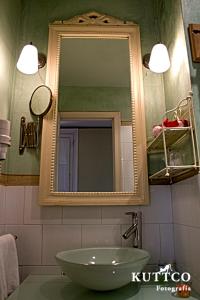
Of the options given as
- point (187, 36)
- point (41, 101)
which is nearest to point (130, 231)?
point (41, 101)

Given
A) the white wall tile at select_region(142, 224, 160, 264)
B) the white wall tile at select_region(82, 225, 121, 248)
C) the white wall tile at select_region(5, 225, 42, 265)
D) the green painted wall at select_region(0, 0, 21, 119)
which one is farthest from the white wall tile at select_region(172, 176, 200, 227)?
the green painted wall at select_region(0, 0, 21, 119)

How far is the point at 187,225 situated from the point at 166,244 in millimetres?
258

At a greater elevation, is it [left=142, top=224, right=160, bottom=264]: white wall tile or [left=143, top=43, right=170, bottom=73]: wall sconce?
[left=143, top=43, right=170, bottom=73]: wall sconce

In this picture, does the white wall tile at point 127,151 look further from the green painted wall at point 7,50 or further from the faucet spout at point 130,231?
the green painted wall at point 7,50

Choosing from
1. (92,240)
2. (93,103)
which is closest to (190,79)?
(93,103)

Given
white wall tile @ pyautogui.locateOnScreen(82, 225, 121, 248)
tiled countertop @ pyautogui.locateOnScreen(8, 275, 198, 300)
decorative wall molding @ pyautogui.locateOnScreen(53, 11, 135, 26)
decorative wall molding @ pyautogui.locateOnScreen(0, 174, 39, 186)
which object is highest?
decorative wall molding @ pyautogui.locateOnScreen(53, 11, 135, 26)

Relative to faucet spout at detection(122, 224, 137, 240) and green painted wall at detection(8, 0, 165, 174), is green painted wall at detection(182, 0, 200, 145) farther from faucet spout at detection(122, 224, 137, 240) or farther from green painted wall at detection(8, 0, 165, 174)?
faucet spout at detection(122, 224, 137, 240)

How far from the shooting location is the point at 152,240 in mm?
1405

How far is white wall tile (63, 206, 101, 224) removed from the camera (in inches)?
56.1

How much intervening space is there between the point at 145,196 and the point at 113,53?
37.0 inches

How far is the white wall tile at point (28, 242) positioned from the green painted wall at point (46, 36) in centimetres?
31

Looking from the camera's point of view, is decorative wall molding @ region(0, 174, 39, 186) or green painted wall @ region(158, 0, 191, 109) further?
decorative wall molding @ region(0, 174, 39, 186)

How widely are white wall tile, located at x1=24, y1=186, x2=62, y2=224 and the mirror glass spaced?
13 cm

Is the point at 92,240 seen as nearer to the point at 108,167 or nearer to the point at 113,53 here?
the point at 108,167
